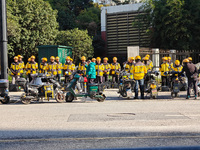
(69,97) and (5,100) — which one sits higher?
(69,97)

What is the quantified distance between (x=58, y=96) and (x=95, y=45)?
31041 mm

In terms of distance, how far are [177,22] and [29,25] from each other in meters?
16.8

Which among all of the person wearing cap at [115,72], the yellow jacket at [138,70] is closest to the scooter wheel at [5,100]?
the yellow jacket at [138,70]

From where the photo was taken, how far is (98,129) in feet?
23.5

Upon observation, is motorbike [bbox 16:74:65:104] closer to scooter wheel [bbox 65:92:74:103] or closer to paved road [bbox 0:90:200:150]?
scooter wheel [bbox 65:92:74:103]

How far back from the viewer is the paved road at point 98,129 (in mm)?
5914

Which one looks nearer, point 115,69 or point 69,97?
point 69,97

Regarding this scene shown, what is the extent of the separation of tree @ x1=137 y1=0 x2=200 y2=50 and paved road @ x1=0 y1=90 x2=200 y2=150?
2296 cm

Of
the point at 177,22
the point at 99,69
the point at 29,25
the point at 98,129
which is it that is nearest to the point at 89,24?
the point at 29,25

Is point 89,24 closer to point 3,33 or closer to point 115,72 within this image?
point 115,72

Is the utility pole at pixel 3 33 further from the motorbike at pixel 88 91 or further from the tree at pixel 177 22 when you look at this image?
the tree at pixel 177 22

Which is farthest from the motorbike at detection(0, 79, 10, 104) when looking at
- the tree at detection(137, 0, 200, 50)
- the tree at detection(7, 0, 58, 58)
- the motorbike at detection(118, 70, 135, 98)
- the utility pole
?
the tree at detection(137, 0, 200, 50)

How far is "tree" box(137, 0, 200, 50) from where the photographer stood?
31.6 m

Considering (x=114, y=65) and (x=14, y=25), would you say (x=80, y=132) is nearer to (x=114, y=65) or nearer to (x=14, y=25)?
(x=114, y=65)
